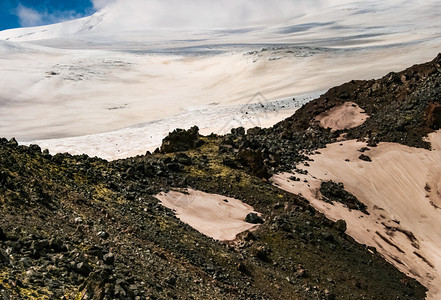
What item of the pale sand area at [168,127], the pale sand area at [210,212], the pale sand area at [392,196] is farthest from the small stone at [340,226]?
the pale sand area at [168,127]

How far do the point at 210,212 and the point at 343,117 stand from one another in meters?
16.9

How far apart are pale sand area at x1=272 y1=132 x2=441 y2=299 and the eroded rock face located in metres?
4.56

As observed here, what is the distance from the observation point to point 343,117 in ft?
102

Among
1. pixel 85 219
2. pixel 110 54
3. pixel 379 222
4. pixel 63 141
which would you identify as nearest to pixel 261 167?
pixel 379 222

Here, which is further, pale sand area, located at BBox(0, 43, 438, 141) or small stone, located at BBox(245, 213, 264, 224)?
pale sand area, located at BBox(0, 43, 438, 141)

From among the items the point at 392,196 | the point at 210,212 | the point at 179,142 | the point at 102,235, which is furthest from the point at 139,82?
the point at 102,235

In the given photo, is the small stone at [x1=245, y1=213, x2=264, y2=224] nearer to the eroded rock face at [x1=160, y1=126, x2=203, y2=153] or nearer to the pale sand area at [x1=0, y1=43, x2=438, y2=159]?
the eroded rock face at [x1=160, y1=126, x2=203, y2=153]

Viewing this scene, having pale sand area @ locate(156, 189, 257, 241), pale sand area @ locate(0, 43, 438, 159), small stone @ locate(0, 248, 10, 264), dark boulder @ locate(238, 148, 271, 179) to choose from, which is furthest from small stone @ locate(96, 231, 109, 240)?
pale sand area @ locate(0, 43, 438, 159)

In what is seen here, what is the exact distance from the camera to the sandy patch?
1203 inches

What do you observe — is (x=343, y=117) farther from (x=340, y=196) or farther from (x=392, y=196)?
(x=340, y=196)

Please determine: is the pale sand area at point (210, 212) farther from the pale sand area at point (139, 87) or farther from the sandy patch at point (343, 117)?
the pale sand area at point (139, 87)

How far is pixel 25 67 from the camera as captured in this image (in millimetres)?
86125

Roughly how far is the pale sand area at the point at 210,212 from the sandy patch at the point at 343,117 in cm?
1439

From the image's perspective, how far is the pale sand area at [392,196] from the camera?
1902 cm
